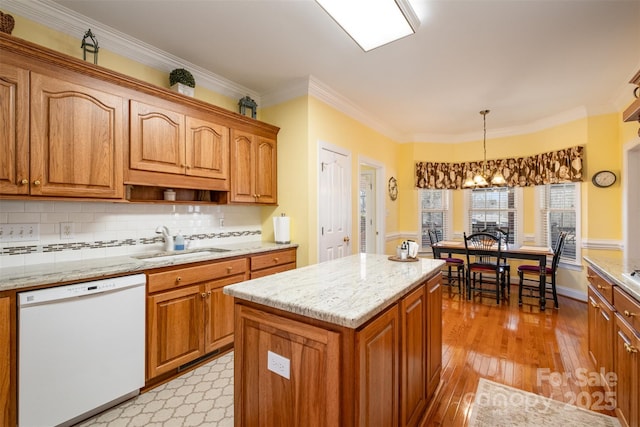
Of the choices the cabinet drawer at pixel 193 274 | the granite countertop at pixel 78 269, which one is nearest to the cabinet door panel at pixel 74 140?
the granite countertop at pixel 78 269

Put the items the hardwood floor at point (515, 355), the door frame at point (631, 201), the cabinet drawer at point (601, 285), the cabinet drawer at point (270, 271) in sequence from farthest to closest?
1. the door frame at point (631, 201)
2. the cabinet drawer at point (270, 271)
3. the hardwood floor at point (515, 355)
4. the cabinet drawer at point (601, 285)

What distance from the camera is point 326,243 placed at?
3.56 metres

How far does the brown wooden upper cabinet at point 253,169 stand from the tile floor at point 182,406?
165 cm

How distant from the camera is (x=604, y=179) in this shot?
392 centimetres

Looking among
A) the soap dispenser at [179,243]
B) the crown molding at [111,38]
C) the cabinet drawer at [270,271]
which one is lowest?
the cabinet drawer at [270,271]

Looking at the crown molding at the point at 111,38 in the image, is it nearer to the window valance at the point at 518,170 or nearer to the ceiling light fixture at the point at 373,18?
the ceiling light fixture at the point at 373,18

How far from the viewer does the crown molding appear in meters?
2.05

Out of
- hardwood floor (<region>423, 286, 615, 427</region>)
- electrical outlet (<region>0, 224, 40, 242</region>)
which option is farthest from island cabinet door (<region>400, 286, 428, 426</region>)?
electrical outlet (<region>0, 224, 40, 242</region>)

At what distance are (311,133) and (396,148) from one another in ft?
9.02

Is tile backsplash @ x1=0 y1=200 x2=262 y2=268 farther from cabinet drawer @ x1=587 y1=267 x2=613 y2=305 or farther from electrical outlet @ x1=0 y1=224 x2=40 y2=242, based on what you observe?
cabinet drawer @ x1=587 y1=267 x2=613 y2=305

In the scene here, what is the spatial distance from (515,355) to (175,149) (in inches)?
142

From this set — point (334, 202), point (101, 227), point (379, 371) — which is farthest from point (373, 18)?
point (101, 227)

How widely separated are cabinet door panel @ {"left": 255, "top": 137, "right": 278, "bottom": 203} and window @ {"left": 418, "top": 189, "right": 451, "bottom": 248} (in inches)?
128

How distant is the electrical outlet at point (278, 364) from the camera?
1207mm
